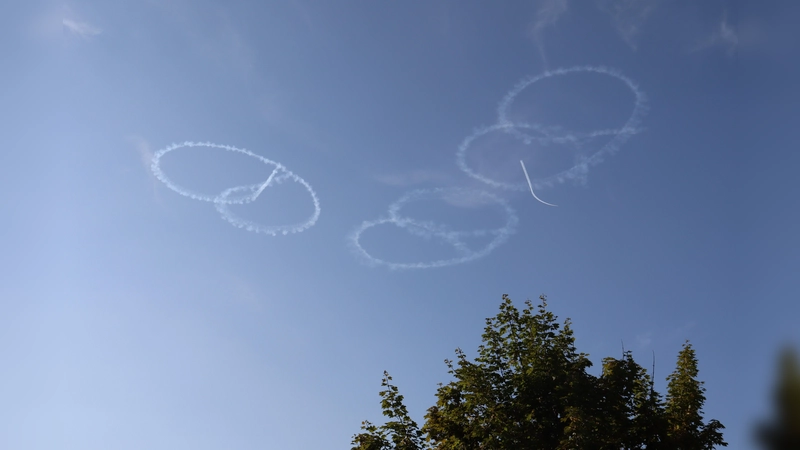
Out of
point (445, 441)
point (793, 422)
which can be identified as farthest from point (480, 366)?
point (793, 422)

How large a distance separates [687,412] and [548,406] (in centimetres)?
885

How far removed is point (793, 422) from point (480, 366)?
2563 centimetres

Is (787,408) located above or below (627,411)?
below

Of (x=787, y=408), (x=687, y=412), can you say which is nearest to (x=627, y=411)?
(x=687, y=412)

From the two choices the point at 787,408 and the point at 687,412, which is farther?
the point at 687,412

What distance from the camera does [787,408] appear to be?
501 inches

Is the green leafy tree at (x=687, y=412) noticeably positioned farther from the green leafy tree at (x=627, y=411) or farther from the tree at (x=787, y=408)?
the tree at (x=787, y=408)

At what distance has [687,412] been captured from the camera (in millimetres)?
35875

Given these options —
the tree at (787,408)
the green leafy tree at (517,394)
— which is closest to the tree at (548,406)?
the green leafy tree at (517,394)

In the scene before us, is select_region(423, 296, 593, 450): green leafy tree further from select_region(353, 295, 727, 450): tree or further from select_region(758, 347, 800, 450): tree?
select_region(758, 347, 800, 450): tree

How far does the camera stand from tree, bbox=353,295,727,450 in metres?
32.8

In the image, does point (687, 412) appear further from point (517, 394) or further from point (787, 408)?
point (787, 408)

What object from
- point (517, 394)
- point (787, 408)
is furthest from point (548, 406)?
point (787, 408)

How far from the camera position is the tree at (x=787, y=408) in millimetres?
12641
